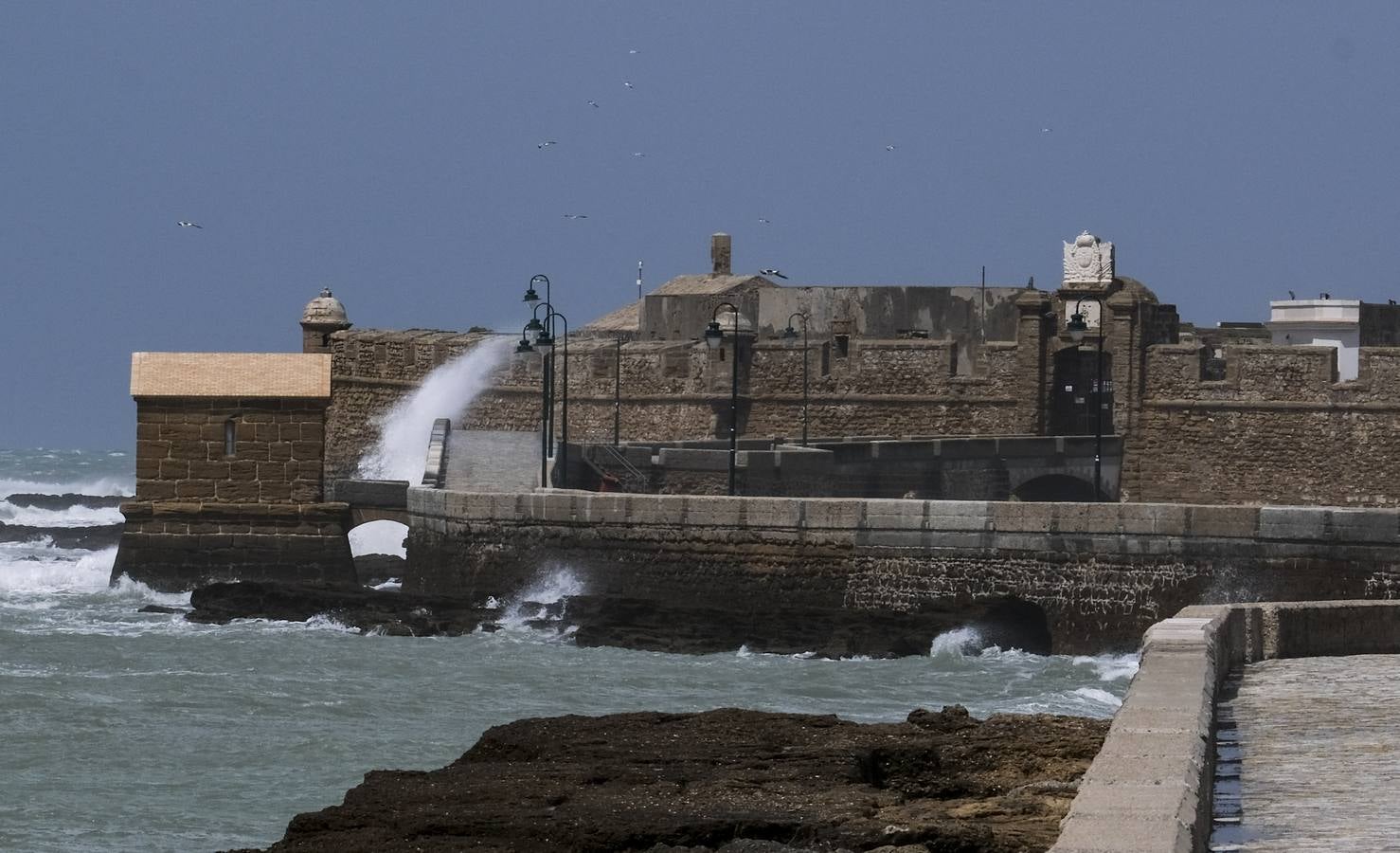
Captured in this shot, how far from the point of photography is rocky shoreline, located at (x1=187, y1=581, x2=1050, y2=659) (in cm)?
2331

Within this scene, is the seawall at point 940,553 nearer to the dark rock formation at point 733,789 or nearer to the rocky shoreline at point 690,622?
the rocky shoreline at point 690,622

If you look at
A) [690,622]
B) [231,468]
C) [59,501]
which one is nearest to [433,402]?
[231,468]

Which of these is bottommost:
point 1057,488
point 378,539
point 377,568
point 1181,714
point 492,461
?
point 377,568

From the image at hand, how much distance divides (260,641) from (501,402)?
20823mm

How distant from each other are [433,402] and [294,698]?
82.7 ft

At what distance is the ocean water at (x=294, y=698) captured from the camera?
15430 millimetres

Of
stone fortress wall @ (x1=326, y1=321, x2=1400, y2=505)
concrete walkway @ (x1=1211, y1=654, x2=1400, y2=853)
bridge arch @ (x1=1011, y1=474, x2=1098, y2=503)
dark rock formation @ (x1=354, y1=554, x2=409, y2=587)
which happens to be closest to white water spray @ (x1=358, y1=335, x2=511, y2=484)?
stone fortress wall @ (x1=326, y1=321, x2=1400, y2=505)

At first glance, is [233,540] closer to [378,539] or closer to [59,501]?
[378,539]

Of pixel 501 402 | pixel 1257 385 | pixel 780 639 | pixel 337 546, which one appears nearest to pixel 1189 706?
pixel 780 639

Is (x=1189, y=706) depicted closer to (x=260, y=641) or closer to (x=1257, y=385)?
(x=260, y=641)

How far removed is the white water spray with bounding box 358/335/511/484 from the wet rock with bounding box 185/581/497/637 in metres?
17.0

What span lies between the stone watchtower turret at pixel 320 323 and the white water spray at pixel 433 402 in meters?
1.88

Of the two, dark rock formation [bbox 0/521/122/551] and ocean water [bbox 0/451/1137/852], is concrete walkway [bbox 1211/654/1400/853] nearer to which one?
ocean water [bbox 0/451/1137/852]

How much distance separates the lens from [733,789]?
9.43 meters
